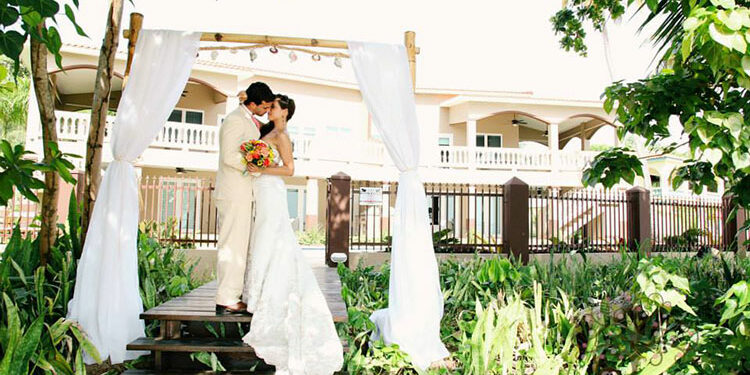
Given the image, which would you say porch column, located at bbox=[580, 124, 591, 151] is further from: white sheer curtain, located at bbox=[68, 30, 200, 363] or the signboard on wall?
white sheer curtain, located at bbox=[68, 30, 200, 363]

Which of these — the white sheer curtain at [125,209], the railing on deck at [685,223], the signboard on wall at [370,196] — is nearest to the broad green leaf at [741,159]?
the white sheer curtain at [125,209]

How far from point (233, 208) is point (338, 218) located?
199 inches

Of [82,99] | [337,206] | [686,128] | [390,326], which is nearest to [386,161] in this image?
[337,206]

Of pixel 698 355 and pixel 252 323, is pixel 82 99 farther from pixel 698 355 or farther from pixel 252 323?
pixel 698 355

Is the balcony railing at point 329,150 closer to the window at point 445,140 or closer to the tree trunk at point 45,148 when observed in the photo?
the window at point 445,140

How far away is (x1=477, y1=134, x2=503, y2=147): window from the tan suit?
723 inches

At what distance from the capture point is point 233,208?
4137 mm

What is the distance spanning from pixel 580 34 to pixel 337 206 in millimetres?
4790

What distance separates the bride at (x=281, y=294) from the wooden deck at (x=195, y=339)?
191mm

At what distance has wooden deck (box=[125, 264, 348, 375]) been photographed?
4.02 metres

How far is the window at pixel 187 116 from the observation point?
18281mm

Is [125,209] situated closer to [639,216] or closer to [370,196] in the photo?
[370,196]

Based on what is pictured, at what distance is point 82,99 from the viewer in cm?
1864

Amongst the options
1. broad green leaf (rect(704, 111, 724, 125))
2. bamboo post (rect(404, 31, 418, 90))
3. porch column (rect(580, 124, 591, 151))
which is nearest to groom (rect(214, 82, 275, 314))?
bamboo post (rect(404, 31, 418, 90))
